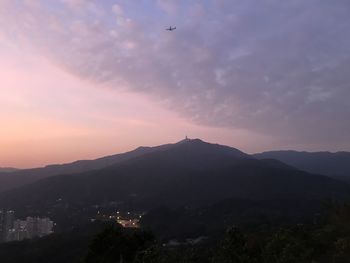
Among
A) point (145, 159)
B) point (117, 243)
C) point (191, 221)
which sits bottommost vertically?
point (191, 221)

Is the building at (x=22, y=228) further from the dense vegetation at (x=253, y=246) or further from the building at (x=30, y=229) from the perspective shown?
the dense vegetation at (x=253, y=246)

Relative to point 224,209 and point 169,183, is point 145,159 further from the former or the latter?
point 224,209

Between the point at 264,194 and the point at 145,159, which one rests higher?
the point at 145,159

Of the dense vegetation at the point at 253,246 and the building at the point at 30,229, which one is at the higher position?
the dense vegetation at the point at 253,246

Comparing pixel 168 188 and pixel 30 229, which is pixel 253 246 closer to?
pixel 30 229

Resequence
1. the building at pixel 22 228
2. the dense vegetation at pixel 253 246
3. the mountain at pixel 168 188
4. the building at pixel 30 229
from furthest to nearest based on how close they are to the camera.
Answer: the mountain at pixel 168 188, the building at pixel 30 229, the building at pixel 22 228, the dense vegetation at pixel 253 246

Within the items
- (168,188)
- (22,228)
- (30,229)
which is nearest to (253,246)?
(30,229)


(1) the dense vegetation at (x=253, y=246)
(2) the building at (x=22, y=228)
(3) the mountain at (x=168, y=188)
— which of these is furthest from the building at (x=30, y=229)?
(1) the dense vegetation at (x=253, y=246)

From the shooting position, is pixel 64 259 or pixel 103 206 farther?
pixel 103 206

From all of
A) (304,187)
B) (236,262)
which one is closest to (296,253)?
(236,262)
